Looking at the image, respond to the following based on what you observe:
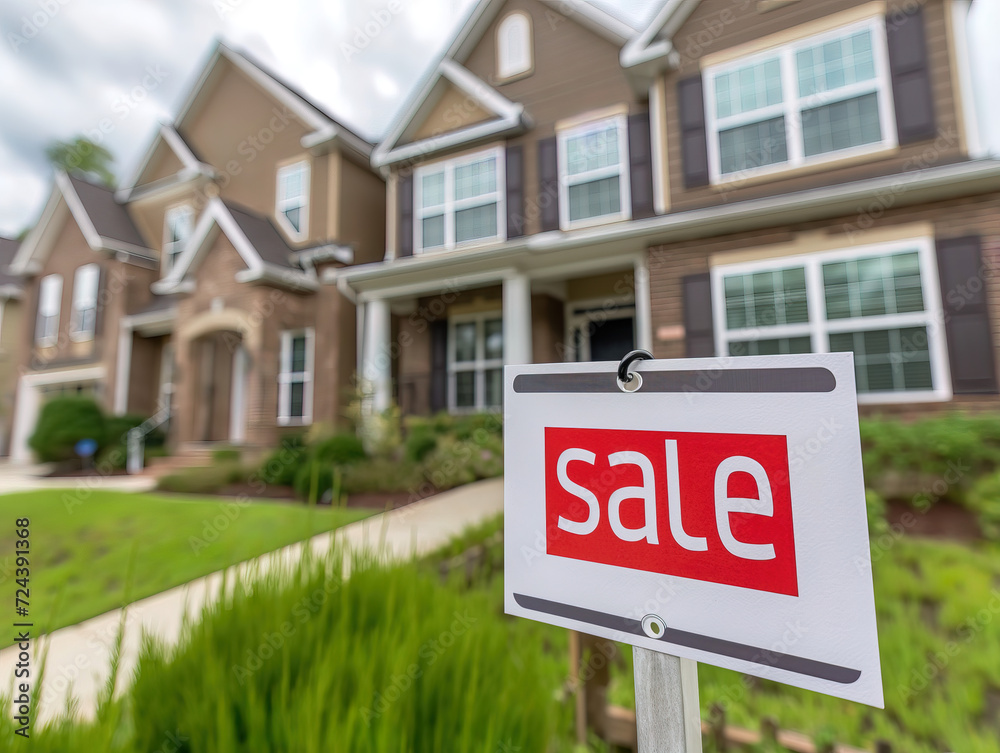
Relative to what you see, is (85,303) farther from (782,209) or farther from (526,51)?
(782,209)

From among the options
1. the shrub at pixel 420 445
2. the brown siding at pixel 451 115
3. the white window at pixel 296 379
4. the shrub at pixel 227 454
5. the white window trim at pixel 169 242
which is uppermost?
the brown siding at pixel 451 115

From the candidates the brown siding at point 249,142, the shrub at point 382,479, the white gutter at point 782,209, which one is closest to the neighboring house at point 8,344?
the brown siding at point 249,142

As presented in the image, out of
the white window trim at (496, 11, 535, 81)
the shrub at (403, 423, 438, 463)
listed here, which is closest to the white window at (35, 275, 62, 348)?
the shrub at (403, 423, 438, 463)

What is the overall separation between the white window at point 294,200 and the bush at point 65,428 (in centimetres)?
620

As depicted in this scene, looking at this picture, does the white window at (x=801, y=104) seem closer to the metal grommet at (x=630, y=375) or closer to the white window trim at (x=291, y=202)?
the metal grommet at (x=630, y=375)

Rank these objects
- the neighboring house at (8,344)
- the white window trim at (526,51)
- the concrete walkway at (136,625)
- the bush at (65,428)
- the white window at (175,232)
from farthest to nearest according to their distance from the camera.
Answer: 1. the neighboring house at (8,344)
2. the white window at (175,232)
3. the bush at (65,428)
4. the white window trim at (526,51)
5. the concrete walkway at (136,625)

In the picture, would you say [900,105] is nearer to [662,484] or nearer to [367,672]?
[662,484]

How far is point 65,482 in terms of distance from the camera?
8469 mm

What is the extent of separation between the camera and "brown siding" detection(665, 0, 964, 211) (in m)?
5.66

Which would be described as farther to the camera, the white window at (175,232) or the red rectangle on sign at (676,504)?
the white window at (175,232)

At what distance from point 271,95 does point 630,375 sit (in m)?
14.4

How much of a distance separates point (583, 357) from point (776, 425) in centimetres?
904

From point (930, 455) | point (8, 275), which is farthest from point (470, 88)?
point (8, 275)

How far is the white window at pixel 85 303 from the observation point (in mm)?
13211
